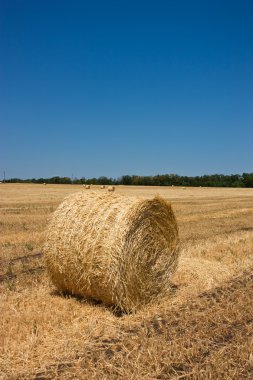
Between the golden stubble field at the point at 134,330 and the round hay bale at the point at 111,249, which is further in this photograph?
the round hay bale at the point at 111,249

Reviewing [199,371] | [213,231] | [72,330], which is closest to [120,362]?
[199,371]

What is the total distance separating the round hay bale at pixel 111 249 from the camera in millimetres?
6188

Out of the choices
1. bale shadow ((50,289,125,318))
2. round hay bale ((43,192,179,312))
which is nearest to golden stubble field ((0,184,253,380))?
bale shadow ((50,289,125,318))

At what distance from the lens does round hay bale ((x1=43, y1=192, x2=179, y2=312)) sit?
6188 millimetres

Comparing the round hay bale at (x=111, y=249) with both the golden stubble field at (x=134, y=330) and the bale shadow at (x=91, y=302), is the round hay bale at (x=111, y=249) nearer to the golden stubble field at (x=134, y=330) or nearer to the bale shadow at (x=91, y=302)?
the bale shadow at (x=91, y=302)

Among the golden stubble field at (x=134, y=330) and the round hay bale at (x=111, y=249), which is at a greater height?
the round hay bale at (x=111, y=249)

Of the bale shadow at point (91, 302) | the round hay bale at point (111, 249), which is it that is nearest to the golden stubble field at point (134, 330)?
the bale shadow at point (91, 302)

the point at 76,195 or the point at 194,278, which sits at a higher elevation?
the point at 76,195

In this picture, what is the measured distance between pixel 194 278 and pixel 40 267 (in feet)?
9.25

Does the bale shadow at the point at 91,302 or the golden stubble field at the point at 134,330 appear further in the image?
the bale shadow at the point at 91,302

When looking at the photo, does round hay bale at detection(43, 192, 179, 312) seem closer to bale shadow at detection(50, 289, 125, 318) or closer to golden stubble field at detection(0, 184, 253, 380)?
bale shadow at detection(50, 289, 125, 318)

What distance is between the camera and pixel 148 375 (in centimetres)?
423

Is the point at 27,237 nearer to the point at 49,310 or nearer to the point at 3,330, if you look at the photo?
the point at 49,310

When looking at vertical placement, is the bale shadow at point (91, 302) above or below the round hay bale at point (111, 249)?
below
